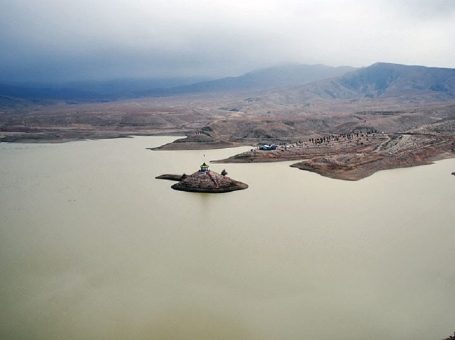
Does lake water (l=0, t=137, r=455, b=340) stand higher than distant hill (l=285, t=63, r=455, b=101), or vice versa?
distant hill (l=285, t=63, r=455, b=101)

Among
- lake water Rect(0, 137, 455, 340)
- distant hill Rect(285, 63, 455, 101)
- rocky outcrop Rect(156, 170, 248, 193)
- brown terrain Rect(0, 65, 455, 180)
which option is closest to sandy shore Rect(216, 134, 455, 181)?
brown terrain Rect(0, 65, 455, 180)

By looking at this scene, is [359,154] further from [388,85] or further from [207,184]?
[388,85]

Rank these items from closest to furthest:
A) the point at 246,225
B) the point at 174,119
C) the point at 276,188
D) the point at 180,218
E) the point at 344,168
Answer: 1. the point at 246,225
2. the point at 180,218
3. the point at 276,188
4. the point at 344,168
5. the point at 174,119

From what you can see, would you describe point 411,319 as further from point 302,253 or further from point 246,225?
point 246,225

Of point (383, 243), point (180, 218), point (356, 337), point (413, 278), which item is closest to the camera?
point (356, 337)

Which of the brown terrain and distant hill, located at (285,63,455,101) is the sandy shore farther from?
distant hill, located at (285,63,455,101)

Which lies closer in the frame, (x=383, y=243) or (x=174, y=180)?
(x=383, y=243)

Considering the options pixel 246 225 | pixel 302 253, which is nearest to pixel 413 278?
pixel 302 253

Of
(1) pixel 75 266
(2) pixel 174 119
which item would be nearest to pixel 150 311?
(1) pixel 75 266
